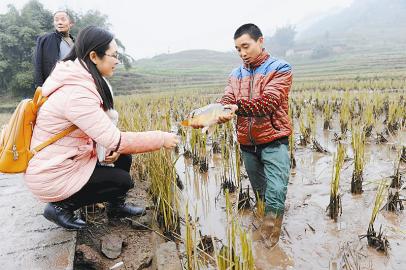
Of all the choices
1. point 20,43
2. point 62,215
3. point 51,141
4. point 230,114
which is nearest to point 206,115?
point 230,114

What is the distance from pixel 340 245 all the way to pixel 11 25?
80.8 ft

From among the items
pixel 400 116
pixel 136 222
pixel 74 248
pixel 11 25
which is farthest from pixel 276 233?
pixel 11 25

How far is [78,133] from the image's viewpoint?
227 centimetres

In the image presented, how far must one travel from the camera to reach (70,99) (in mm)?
2059

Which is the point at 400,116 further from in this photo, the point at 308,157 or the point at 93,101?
the point at 93,101

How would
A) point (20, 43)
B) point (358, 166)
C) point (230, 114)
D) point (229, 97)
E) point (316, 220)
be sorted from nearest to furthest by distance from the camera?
point (230, 114) < point (316, 220) < point (229, 97) < point (358, 166) < point (20, 43)

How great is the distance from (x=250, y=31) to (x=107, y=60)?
3.76 ft

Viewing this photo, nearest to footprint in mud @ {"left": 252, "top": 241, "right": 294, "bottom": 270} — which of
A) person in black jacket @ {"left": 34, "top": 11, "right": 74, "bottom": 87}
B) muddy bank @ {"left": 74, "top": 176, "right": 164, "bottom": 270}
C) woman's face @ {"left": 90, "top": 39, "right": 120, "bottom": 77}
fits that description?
muddy bank @ {"left": 74, "top": 176, "right": 164, "bottom": 270}

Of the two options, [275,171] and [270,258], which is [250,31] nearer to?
[275,171]

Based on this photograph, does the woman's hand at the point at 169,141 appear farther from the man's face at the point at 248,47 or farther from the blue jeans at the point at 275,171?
the man's face at the point at 248,47

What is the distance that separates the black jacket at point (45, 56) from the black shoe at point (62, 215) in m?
2.35

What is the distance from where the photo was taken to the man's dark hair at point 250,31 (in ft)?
8.84

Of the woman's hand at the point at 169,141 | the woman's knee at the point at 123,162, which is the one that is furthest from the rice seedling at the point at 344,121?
the woman's hand at the point at 169,141

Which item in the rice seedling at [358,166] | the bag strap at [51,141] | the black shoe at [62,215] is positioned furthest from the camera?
the rice seedling at [358,166]
